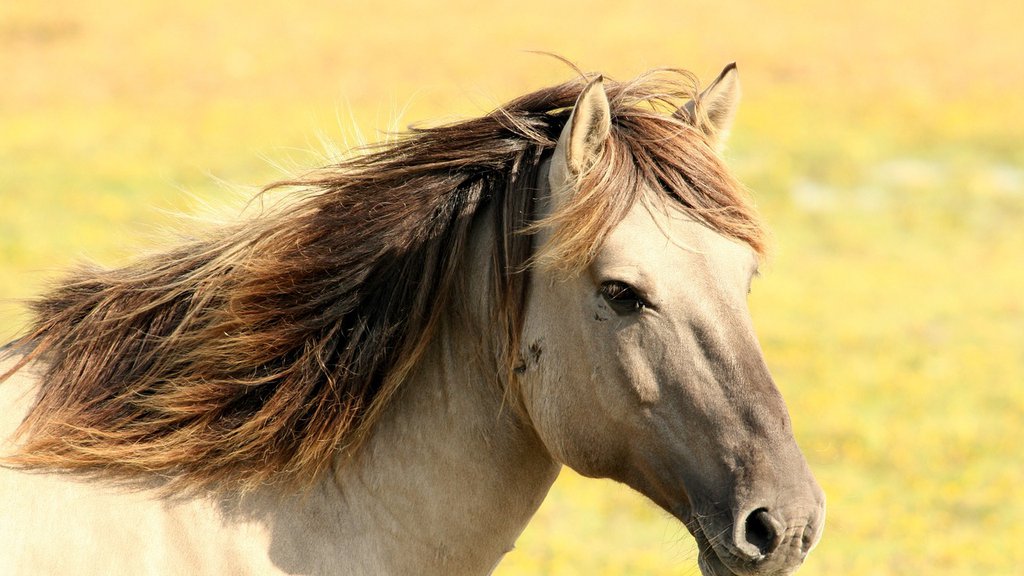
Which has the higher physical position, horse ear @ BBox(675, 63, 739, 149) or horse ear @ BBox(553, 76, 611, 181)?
horse ear @ BBox(675, 63, 739, 149)

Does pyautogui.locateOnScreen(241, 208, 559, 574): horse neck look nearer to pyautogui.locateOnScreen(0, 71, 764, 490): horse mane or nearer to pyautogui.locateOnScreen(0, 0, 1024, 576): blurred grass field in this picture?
pyautogui.locateOnScreen(0, 71, 764, 490): horse mane

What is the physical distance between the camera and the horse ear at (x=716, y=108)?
10.3 feet

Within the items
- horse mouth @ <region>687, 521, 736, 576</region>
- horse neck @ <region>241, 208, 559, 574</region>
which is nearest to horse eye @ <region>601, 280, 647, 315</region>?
horse neck @ <region>241, 208, 559, 574</region>

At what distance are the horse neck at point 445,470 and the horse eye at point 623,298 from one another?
42 centimetres

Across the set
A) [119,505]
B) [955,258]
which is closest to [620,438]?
[119,505]

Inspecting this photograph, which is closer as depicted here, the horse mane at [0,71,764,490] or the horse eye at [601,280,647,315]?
the horse eye at [601,280,647,315]

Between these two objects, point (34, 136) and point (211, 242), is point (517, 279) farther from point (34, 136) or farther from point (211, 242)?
point (34, 136)

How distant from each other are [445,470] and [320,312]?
57 centimetres

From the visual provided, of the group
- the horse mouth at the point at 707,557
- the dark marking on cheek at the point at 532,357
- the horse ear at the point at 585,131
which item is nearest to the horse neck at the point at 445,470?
the dark marking on cheek at the point at 532,357

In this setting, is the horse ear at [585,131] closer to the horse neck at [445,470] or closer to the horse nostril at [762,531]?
the horse neck at [445,470]

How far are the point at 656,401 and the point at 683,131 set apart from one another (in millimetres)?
791

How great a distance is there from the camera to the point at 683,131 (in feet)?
9.87

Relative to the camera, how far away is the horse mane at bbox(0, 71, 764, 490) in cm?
290

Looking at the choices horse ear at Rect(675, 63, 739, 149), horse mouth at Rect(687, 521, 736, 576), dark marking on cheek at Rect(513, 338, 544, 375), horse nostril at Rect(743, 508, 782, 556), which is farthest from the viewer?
horse ear at Rect(675, 63, 739, 149)
